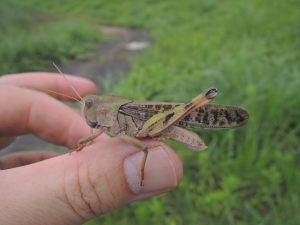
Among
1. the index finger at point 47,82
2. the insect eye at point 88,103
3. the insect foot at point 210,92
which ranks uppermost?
the insect foot at point 210,92

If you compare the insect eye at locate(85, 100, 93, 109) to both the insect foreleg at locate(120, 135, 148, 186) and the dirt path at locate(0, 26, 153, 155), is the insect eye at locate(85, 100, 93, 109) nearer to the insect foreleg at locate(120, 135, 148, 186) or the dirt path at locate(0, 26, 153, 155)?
the insect foreleg at locate(120, 135, 148, 186)

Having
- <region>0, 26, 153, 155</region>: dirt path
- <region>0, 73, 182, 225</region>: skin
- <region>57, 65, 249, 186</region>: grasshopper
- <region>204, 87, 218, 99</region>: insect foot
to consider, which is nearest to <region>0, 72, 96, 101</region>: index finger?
<region>57, 65, 249, 186</region>: grasshopper

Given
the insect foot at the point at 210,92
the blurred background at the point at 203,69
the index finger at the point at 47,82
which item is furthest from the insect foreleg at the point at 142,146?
the blurred background at the point at 203,69

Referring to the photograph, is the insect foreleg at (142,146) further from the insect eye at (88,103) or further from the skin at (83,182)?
the insect eye at (88,103)

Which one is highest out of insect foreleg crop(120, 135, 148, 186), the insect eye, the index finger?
the insect eye

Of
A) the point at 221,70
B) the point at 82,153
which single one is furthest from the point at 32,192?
the point at 221,70

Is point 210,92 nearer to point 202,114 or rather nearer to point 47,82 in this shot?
point 202,114
